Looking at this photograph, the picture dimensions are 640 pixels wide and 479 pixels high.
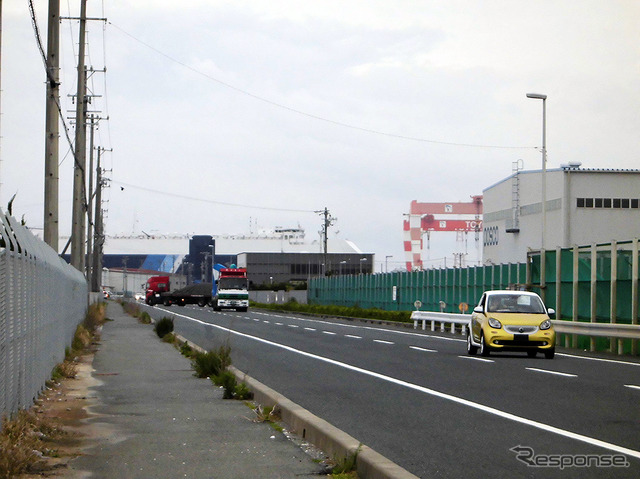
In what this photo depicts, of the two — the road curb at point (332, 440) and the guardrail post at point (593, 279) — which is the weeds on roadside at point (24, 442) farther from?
the guardrail post at point (593, 279)

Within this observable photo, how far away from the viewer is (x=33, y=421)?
9914 millimetres

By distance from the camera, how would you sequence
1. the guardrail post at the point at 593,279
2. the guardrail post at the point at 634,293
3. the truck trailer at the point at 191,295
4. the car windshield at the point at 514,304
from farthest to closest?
the truck trailer at the point at 191,295
the guardrail post at the point at 593,279
the guardrail post at the point at 634,293
the car windshield at the point at 514,304

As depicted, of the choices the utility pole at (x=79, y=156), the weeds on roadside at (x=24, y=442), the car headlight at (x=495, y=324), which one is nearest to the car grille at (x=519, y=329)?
the car headlight at (x=495, y=324)

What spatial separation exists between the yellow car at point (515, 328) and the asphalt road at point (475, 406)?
399mm

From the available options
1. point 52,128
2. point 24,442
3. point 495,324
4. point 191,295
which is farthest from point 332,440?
point 191,295

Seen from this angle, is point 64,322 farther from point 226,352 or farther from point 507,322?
point 507,322

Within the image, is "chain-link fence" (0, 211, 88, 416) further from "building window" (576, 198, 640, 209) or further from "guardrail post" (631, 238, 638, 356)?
"building window" (576, 198, 640, 209)

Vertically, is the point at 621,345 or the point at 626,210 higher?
the point at 626,210

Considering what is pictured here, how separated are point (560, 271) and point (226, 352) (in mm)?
17194

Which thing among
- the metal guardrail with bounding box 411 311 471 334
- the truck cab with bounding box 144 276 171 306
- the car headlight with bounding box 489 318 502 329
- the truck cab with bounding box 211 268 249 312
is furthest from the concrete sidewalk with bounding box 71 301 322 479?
the truck cab with bounding box 144 276 171 306

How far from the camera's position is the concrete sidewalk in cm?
816

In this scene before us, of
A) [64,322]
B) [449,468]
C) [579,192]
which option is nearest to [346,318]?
[579,192]

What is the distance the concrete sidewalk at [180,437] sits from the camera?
8164mm

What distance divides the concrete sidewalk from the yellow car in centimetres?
861
